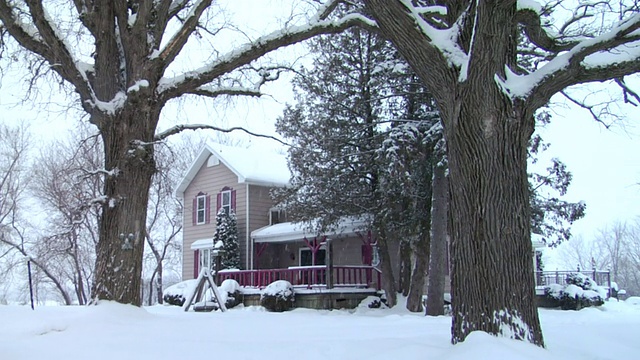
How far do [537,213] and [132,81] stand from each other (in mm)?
12264

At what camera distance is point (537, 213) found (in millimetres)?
16172

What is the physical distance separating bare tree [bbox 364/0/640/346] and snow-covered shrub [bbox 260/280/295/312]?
1170 centimetres

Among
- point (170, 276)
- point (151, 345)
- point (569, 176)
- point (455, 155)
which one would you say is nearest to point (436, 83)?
point (455, 155)

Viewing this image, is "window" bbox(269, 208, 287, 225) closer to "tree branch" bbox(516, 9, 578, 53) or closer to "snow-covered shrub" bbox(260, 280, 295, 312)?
"snow-covered shrub" bbox(260, 280, 295, 312)

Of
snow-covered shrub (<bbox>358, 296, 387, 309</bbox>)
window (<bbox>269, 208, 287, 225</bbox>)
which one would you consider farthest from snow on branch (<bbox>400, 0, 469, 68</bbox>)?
window (<bbox>269, 208, 287, 225</bbox>)

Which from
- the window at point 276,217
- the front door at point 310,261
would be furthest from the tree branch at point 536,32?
the window at point 276,217

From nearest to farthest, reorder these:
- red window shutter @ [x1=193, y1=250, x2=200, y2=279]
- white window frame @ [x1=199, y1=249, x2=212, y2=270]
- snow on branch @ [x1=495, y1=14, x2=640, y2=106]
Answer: snow on branch @ [x1=495, y1=14, x2=640, y2=106]
white window frame @ [x1=199, y1=249, x2=212, y2=270]
red window shutter @ [x1=193, y1=250, x2=200, y2=279]

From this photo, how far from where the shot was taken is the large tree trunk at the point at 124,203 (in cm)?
795

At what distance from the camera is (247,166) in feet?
78.5

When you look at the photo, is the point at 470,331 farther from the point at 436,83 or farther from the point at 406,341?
the point at 436,83

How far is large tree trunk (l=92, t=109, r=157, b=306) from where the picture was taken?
313 inches

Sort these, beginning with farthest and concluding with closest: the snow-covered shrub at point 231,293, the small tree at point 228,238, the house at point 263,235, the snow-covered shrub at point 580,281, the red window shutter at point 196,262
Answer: the red window shutter at point 196,262, the small tree at point 228,238, the snow-covered shrub at point 580,281, the house at point 263,235, the snow-covered shrub at point 231,293

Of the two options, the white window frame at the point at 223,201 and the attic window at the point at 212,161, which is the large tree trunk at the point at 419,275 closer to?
the white window frame at the point at 223,201

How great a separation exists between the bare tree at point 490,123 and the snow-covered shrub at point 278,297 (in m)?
11.7
